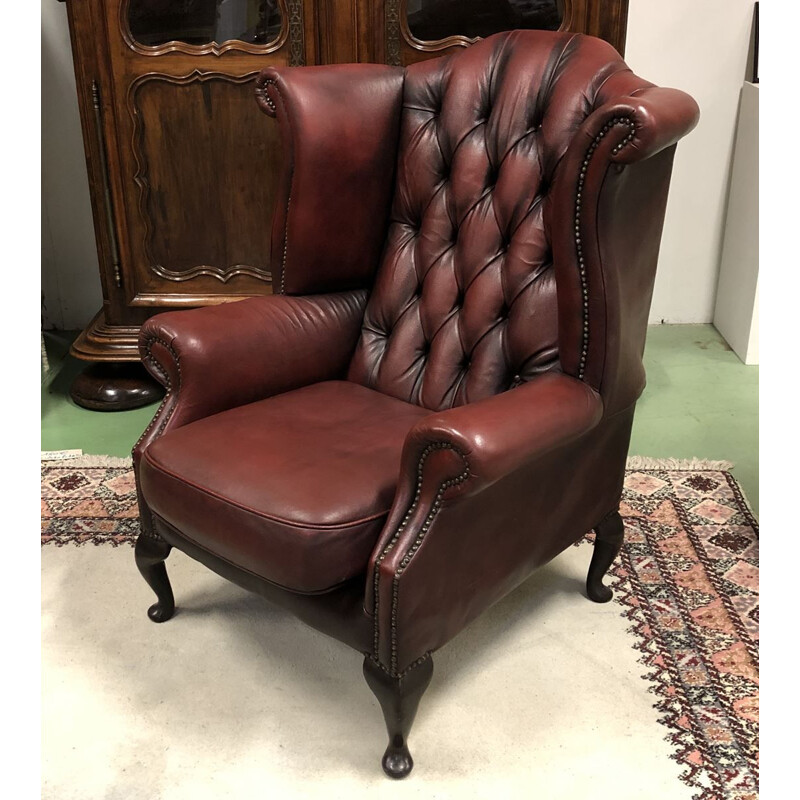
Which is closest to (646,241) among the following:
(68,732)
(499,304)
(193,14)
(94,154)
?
(499,304)

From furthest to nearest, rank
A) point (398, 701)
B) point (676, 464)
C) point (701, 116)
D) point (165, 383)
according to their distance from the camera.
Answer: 1. point (701, 116)
2. point (676, 464)
3. point (165, 383)
4. point (398, 701)

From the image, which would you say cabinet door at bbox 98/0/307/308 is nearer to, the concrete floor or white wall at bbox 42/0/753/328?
the concrete floor

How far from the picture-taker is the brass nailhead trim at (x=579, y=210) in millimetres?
1380

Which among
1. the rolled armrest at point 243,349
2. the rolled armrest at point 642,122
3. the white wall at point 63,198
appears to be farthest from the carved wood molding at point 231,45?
the rolled armrest at point 642,122

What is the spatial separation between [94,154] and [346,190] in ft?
3.51

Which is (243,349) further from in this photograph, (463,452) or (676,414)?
(676,414)

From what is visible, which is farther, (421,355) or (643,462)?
(643,462)

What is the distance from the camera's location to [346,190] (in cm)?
190

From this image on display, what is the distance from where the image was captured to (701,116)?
3.16 meters

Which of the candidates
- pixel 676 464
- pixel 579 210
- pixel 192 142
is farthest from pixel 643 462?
pixel 192 142

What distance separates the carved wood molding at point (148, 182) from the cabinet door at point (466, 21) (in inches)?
15.8

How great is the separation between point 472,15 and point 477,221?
943 millimetres

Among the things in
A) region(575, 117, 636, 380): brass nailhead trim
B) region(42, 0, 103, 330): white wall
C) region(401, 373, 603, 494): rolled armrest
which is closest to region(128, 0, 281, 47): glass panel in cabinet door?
region(42, 0, 103, 330): white wall

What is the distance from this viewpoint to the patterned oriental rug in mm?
1568
